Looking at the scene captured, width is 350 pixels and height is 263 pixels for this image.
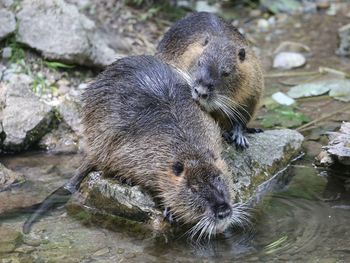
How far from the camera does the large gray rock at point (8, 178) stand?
476cm

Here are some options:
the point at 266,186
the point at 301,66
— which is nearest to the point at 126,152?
the point at 266,186

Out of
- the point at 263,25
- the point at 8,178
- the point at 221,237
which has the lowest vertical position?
the point at 263,25

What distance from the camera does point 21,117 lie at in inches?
212

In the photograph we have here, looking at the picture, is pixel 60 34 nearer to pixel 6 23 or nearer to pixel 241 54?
pixel 6 23

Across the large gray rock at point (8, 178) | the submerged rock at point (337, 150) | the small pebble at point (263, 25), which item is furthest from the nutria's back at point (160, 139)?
the small pebble at point (263, 25)

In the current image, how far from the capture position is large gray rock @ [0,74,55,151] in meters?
5.30

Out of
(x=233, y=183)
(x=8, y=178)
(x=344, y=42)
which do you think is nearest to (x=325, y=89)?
(x=344, y=42)

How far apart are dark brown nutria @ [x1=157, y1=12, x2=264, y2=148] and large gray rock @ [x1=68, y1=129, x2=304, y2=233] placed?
0.41 feet

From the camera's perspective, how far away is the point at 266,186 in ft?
15.5

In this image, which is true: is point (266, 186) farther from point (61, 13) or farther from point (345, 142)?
point (61, 13)

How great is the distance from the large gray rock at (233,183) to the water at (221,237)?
10 cm

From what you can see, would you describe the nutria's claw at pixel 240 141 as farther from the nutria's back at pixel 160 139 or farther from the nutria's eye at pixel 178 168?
the nutria's eye at pixel 178 168

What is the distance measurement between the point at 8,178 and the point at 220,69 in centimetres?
150

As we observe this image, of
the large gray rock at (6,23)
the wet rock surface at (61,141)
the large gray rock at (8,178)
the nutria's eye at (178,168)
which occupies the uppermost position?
the nutria's eye at (178,168)
